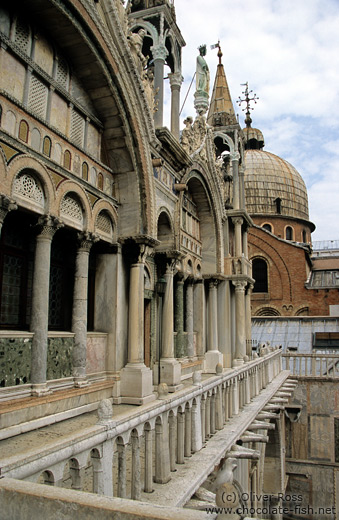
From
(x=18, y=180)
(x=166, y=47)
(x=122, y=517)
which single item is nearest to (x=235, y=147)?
(x=166, y=47)

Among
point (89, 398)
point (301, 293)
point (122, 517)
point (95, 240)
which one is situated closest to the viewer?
point (122, 517)

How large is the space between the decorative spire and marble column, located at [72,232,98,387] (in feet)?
40.6

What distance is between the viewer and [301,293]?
33344mm

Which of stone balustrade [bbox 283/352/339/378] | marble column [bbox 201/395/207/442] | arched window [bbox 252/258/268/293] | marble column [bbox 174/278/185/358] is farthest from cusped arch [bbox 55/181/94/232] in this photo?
arched window [bbox 252/258/268/293]

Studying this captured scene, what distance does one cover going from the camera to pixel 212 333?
15844 mm

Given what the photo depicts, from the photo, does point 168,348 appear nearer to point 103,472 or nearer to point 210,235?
point 210,235

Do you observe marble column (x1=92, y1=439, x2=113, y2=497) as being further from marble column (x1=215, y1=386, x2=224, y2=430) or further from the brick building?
the brick building

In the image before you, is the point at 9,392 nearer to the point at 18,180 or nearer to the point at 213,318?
the point at 18,180

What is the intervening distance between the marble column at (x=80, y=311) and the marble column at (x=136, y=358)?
3.50ft

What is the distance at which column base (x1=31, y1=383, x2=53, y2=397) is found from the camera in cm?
678

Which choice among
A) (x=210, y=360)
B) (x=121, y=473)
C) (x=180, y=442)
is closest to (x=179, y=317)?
(x=210, y=360)

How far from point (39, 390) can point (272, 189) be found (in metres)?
39.7

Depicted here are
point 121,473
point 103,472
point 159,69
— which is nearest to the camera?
point 103,472

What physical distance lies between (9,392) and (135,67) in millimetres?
6509
